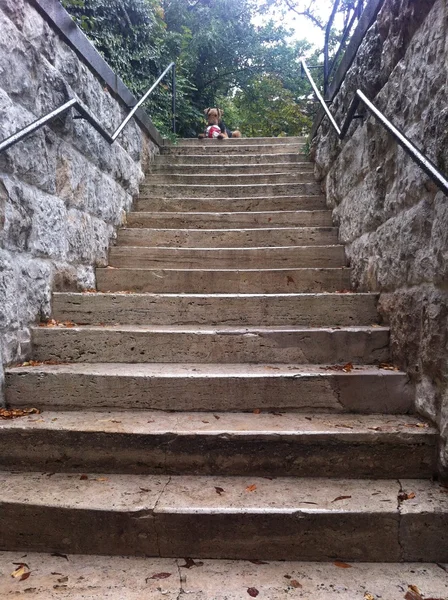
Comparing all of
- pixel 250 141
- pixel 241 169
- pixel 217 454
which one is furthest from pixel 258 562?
pixel 250 141

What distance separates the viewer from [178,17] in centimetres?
902

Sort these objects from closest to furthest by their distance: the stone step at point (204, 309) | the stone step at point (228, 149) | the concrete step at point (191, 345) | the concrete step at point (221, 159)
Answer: the concrete step at point (191, 345)
the stone step at point (204, 309)
the concrete step at point (221, 159)
the stone step at point (228, 149)

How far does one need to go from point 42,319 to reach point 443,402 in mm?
2256

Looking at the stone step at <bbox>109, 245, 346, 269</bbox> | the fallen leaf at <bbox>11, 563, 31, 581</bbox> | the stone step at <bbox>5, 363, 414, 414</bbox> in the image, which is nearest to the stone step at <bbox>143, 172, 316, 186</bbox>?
the stone step at <bbox>109, 245, 346, 269</bbox>

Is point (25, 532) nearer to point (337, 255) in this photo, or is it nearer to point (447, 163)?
point (447, 163)

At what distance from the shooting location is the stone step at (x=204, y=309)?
2752mm

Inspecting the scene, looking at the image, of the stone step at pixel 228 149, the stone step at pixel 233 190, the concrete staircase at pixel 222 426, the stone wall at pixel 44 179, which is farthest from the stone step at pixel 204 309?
the stone step at pixel 228 149

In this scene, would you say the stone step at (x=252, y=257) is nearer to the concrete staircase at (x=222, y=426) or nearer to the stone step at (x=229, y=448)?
the concrete staircase at (x=222, y=426)

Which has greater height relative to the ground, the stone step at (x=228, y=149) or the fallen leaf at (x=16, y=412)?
the stone step at (x=228, y=149)

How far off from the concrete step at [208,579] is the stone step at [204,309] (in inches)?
57.2

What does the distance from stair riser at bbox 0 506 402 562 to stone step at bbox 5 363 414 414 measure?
0.61m

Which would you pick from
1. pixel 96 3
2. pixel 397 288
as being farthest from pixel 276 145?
pixel 397 288

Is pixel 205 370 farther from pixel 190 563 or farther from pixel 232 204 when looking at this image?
pixel 232 204

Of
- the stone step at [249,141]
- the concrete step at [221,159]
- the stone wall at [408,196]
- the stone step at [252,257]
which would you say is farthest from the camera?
the stone step at [249,141]
